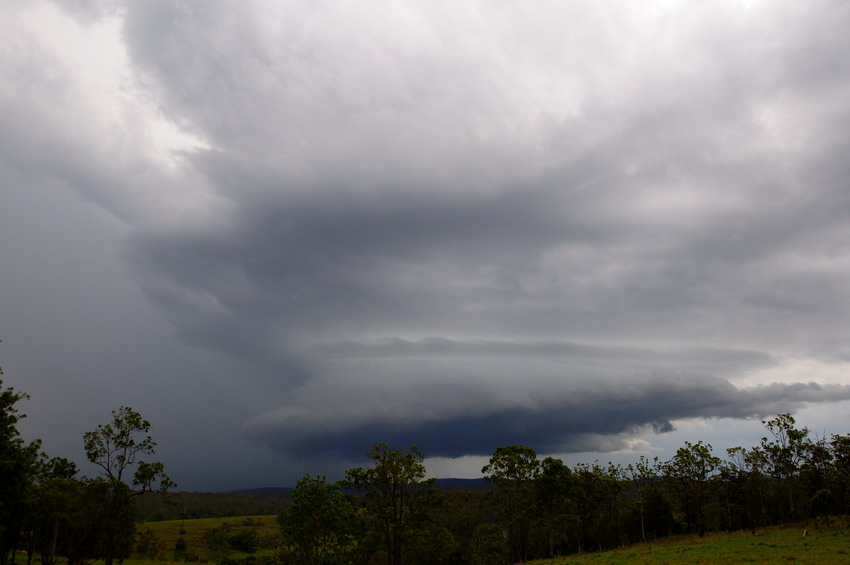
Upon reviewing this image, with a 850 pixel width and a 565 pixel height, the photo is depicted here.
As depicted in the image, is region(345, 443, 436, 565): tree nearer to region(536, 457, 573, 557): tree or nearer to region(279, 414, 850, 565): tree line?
region(279, 414, 850, 565): tree line

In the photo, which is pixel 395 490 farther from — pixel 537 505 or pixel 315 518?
pixel 537 505

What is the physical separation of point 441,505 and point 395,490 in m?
25.7

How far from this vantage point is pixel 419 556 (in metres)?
106

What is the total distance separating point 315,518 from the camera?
7712 centimetres

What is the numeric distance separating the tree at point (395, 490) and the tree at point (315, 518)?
734 centimetres

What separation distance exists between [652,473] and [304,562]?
76731mm

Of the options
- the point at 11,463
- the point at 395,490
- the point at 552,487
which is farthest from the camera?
the point at 552,487

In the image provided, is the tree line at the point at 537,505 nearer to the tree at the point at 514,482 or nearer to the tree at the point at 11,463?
the tree at the point at 514,482

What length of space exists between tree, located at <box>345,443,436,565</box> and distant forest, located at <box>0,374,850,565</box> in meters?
0.18

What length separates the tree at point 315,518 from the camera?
77.2 meters

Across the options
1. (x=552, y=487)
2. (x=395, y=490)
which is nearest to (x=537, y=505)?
(x=552, y=487)

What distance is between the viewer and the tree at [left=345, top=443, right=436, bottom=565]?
229 feet

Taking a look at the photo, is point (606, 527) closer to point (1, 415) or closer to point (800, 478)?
point (800, 478)

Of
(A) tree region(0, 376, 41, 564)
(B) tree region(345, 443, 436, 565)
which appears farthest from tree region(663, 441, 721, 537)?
(A) tree region(0, 376, 41, 564)
